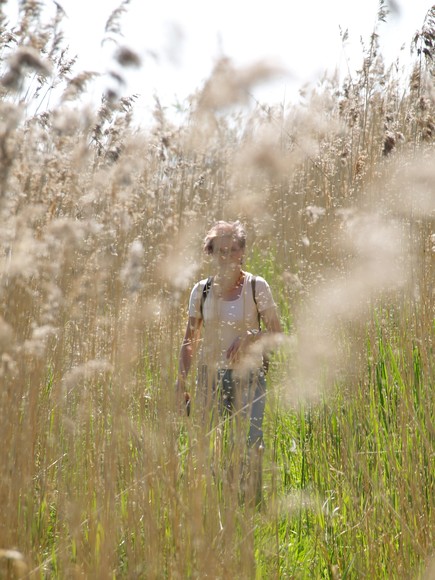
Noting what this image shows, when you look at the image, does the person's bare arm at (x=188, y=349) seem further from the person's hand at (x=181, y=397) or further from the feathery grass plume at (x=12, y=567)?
the feathery grass plume at (x=12, y=567)

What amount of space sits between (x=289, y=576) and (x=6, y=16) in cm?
173

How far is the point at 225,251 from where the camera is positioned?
2.68 metres

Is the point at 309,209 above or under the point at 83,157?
above

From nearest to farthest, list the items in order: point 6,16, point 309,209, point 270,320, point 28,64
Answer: point 28,64 → point 6,16 → point 309,209 → point 270,320

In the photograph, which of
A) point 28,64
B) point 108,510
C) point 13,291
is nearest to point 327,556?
point 108,510

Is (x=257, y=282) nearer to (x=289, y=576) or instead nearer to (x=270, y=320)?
(x=270, y=320)

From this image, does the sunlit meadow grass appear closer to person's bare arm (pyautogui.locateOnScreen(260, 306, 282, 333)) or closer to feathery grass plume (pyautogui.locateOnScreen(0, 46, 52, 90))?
feathery grass plume (pyautogui.locateOnScreen(0, 46, 52, 90))

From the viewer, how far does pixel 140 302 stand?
2.19 metres

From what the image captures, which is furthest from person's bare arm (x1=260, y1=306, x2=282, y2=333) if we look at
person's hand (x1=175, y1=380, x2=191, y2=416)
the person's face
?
person's hand (x1=175, y1=380, x2=191, y2=416)

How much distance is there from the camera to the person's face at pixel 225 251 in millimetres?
2230

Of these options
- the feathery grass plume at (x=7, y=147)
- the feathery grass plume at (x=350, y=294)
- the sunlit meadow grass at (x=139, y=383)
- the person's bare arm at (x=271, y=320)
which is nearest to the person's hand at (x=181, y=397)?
the sunlit meadow grass at (x=139, y=383)

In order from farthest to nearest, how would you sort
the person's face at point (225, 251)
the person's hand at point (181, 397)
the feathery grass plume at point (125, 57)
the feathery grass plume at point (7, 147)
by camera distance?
1. the person's face at point (225, 251)
2. the person's hand at point (181, 397)
3. the feathery grass plume at point (125, 57)
4. the feathery grass plume at point (7, 147)

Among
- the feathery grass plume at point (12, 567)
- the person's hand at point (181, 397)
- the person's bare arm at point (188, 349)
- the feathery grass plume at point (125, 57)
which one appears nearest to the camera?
the feathery grass plume at point (12, 567)

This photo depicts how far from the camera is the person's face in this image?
2230mm
